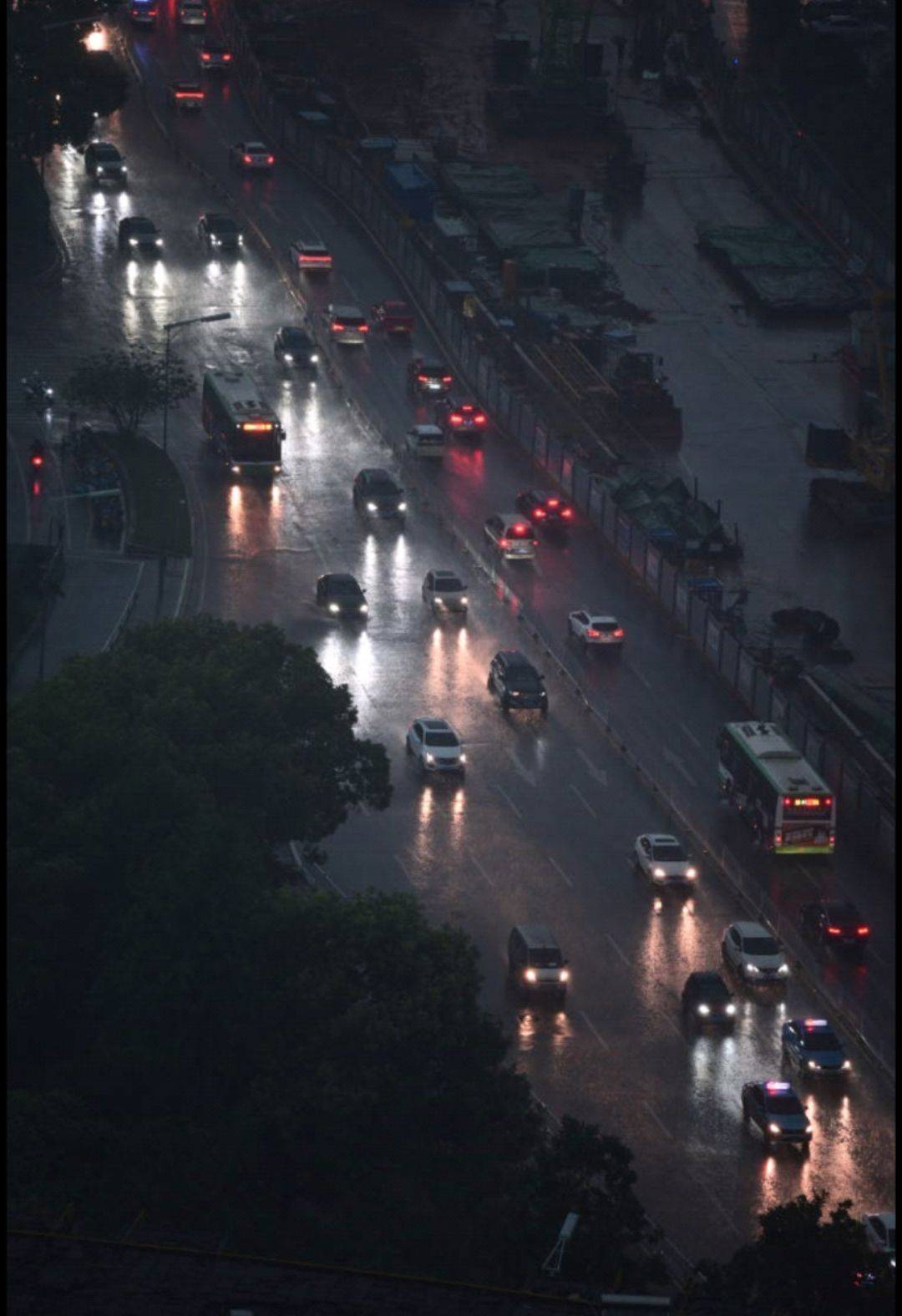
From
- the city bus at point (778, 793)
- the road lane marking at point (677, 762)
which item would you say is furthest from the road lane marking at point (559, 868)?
the road lane marking at point (677, 762)

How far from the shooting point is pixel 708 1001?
99438 mm

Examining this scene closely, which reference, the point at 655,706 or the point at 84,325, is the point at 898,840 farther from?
the point at 84,325

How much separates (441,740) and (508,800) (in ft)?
12.3

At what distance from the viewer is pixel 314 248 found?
17575 cm

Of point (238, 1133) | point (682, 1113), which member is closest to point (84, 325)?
point (682, 1113)

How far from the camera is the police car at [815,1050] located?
96062mm

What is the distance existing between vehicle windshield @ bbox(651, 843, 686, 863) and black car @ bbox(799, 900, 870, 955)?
19.4 ft

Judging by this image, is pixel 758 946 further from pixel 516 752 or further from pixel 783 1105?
pixel 516 752

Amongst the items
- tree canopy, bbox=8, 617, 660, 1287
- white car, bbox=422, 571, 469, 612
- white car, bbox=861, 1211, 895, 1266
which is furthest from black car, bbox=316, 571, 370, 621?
white car, bbox=861, 1211, 895, 1266

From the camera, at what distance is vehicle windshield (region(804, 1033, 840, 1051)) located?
96.2 metres

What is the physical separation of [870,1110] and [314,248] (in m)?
91.4

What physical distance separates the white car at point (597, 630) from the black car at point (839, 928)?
26.3 metres

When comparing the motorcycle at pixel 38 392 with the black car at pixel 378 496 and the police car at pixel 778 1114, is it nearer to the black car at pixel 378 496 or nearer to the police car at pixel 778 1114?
the black car at pixel 378 496

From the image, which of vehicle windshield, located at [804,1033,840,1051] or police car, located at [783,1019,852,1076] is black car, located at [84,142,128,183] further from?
vehicle windshield, located at [804,1033,840,1051]
